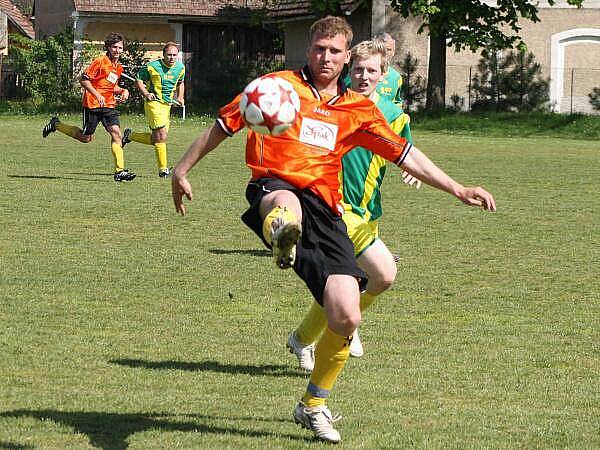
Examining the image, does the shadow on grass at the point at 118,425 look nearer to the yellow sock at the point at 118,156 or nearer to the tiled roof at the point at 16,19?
the yellow sock at the point at 118,156

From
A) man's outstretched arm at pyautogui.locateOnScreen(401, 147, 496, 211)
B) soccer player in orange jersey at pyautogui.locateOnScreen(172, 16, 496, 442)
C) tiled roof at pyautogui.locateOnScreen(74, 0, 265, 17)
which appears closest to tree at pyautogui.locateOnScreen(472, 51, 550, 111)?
tiled roof at pyautogui.locateOnScreen(74, 0, 265, 17)

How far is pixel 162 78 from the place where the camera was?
1925cm

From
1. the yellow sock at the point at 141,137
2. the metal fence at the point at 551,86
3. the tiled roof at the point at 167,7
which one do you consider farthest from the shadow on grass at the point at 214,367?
the tiled roof at the point at 167,7

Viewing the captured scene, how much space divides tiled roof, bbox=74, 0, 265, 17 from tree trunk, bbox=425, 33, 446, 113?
10.5m

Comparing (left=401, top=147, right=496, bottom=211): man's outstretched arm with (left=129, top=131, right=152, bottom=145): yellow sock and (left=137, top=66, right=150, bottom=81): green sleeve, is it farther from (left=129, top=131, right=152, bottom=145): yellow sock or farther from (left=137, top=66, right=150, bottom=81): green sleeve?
(left=137, top=66, right=150, bottom=81): green sleeve

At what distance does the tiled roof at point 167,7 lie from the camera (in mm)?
48500

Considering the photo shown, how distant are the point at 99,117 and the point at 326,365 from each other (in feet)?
44.7

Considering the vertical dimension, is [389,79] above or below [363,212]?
Answer: above

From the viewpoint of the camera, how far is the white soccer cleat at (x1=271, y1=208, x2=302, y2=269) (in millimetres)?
4926

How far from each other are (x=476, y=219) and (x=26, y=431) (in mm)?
10145

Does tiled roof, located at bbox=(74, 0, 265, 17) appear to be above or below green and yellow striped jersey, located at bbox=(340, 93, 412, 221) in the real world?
above

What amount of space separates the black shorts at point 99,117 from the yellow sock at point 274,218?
44.3 feet

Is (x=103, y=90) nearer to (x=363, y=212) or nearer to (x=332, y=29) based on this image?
(x=363, y=212)

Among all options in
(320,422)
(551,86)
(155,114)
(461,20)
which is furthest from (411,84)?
(320,422)
